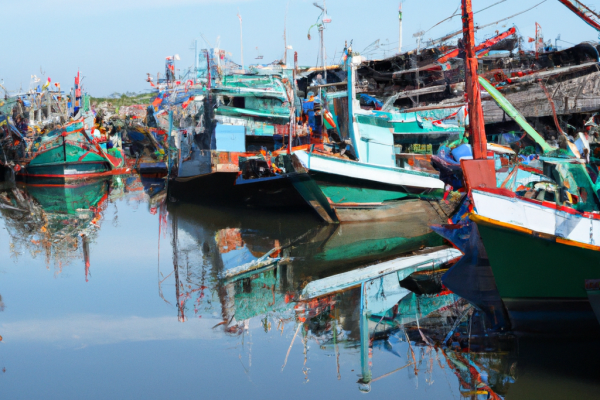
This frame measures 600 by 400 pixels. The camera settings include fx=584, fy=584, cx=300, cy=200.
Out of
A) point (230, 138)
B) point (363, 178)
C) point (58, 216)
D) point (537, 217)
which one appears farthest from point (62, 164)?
point (537, 217)

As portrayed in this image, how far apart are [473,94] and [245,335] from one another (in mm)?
4174

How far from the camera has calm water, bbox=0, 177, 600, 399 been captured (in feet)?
19.1

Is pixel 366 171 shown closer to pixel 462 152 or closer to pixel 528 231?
pixel 462 152

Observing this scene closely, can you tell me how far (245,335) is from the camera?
23.6 ft

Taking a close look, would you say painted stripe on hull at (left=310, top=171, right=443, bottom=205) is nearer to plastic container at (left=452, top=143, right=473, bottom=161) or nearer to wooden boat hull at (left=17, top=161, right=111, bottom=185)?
plastic container at (left=452, top=143, right=473, bottom=161)

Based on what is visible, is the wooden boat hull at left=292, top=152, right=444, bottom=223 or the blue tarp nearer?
the wooden boat hull at left=292, top=152, right=444, bottom=223

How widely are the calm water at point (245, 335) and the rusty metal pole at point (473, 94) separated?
2161mm

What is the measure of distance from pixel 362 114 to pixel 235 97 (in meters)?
6.38

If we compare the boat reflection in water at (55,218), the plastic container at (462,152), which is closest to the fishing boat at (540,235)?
the plastic container at (462,152)

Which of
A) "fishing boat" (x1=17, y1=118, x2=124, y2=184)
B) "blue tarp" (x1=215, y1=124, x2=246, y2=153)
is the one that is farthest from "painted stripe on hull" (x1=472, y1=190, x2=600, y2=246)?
"fishing boat" (x1=17, y1=118, x2=124, y2=184)

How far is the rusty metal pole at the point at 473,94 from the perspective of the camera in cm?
727

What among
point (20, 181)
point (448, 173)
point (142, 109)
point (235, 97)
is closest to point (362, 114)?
point (448, 173)

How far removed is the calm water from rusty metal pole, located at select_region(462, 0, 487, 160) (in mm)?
2161

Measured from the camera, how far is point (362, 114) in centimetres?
1438
